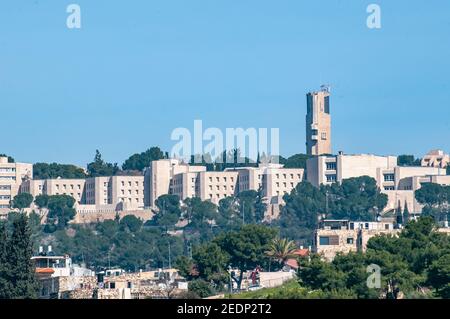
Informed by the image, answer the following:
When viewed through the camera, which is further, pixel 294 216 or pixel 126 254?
pixel 294 216

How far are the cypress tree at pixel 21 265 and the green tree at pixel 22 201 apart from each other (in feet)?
356

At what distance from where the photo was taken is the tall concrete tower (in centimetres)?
19562

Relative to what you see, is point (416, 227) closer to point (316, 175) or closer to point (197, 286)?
point (197, 286)

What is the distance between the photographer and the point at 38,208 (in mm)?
182250

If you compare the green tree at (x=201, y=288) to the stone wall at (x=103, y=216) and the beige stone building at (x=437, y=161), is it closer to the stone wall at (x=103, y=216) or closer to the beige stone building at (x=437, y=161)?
the stone wall at (x=103, y=216)

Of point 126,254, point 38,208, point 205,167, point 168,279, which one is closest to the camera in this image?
point 168,279

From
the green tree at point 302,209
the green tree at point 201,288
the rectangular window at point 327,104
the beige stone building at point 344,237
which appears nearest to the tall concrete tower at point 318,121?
the rectangular window at point 327,104

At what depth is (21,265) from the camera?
229ft

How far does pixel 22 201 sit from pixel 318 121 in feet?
97.3

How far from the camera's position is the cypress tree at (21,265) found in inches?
2617

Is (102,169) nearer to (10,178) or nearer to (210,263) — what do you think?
(10,178)

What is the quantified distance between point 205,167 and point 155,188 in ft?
28.4
